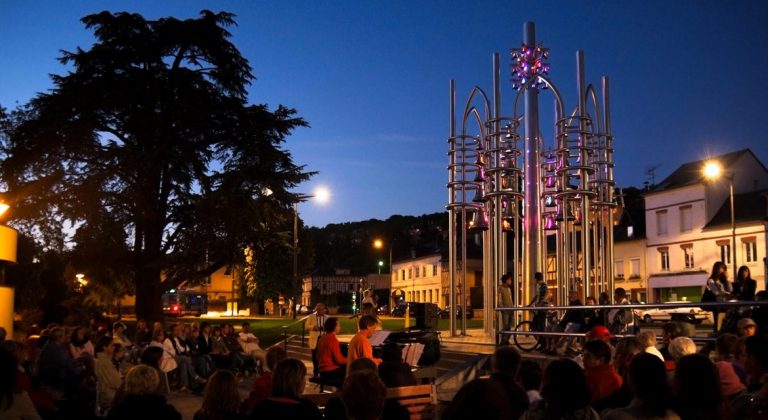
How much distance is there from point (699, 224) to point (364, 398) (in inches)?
2082

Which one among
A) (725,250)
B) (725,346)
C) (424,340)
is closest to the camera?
(725,346)

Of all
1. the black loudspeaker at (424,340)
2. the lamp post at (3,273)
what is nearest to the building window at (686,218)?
the black loudspeaker at (424,340)

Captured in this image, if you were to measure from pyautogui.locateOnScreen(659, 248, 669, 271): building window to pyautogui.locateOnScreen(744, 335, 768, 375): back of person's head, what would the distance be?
5294 cm

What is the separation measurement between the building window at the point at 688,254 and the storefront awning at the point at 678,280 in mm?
767

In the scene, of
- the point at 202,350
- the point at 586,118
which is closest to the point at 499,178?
the point at 586,118

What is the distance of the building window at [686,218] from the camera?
5422 cm

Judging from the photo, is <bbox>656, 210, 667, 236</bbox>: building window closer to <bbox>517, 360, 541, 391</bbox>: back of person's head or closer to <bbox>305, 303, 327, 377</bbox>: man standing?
<bbox>305, 303, 327, 377</bbox>: man standing

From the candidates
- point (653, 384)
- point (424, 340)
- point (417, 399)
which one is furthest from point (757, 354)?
point (424, 340)

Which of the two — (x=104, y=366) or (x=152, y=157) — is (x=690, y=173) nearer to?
(x=152, y=157)

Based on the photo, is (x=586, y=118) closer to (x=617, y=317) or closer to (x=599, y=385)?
(x=617, y=317)

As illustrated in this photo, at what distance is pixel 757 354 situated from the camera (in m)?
6.31

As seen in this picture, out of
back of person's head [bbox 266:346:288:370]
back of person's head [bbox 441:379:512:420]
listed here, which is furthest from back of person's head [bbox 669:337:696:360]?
back of person's head [bbox 266:346:288:370]

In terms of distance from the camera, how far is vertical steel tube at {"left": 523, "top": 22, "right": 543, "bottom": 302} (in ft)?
64.7

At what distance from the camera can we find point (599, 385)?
7.11 meters
